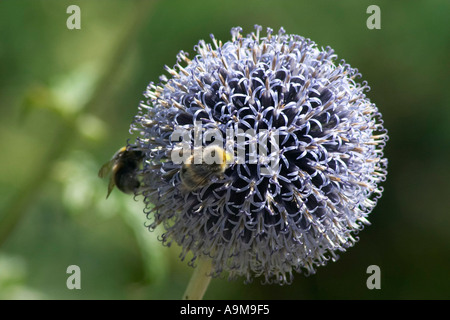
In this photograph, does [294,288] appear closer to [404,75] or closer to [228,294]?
[228,294]

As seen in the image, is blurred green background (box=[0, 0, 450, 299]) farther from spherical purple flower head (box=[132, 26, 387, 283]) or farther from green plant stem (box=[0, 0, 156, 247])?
spherical purple flower head (box=[132, 26, 387, 283])

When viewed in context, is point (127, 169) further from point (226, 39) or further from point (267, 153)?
point (226, 39)

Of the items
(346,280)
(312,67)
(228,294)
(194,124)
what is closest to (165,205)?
(194,124)

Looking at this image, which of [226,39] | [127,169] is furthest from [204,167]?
[226,39]

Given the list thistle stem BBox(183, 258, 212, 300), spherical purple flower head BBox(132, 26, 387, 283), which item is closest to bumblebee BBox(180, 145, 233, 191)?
spherical purple flower head BBox(132, 26, 387, 283)

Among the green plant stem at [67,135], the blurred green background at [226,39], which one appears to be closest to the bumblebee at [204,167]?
the green plant stem at [67,135]

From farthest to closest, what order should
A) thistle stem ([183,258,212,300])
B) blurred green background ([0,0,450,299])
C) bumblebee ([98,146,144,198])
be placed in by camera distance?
blurred green background ([0,0,450,299]) → bumblebee ([98,146,144,198]) → thistle stem ([183,258,212,300])

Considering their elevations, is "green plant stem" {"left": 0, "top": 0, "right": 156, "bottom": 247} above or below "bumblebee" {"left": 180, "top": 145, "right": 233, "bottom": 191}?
above
